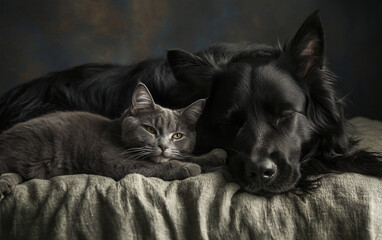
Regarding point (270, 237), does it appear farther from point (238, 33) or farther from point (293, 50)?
point (238, 33)

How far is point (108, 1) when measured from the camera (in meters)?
4.35

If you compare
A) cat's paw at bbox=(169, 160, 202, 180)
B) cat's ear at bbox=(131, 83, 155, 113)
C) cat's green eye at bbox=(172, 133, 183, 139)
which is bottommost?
cat's paw at bbox=(169, 160, 202, 180)

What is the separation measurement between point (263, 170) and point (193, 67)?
0.96 meters

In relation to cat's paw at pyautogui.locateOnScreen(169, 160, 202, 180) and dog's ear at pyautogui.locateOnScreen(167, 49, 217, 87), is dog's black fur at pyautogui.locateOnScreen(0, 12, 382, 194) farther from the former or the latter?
cat's paw at pyautogui.locateOnScreen(169, 160, 202, 180)

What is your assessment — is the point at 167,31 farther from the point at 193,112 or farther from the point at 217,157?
the point at 217,157

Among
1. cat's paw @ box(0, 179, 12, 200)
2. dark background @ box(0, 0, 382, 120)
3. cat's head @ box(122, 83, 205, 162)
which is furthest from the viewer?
dark background @ box(0, 0, 382, 120)

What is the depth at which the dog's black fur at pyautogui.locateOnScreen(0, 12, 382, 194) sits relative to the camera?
210 cm

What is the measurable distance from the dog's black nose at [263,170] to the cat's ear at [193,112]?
0.58m

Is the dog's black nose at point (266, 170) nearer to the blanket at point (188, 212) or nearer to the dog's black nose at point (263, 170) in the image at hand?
the dog's black nose at point (263, 170)

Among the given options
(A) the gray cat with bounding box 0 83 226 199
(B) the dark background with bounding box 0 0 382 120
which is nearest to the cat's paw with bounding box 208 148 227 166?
(A) the gray cat with bounding box 0 83 226 199

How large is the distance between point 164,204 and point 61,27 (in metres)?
2.95

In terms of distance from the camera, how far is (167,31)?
175 inches

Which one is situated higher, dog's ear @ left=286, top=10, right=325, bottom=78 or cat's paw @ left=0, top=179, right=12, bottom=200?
dog's ear @ left=286, top=10, right=325, bottom=78

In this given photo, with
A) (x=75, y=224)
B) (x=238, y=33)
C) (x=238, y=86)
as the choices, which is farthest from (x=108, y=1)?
(x=75, y=224)
